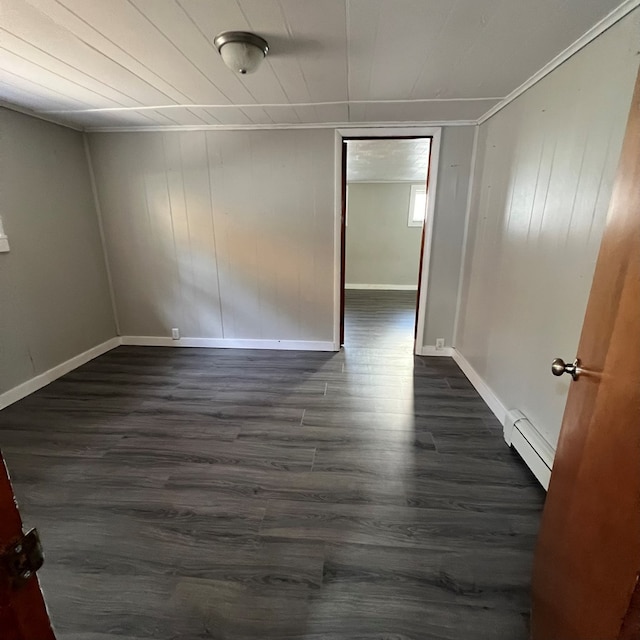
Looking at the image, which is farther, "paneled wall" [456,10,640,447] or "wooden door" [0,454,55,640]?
"paneled wall" [456,10,640,447]

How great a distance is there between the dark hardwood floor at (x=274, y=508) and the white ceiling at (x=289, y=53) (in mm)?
2147

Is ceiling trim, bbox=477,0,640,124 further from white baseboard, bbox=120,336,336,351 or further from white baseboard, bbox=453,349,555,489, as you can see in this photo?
white baseboard, bbox=120,336,336,351

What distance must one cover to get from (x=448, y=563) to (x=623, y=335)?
112 cm

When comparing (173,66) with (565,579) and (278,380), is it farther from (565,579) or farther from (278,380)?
(565,579)

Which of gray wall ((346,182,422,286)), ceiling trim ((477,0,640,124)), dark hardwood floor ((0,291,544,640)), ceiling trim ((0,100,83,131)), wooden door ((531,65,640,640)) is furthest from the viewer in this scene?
gray wall ((346,182,422,286))

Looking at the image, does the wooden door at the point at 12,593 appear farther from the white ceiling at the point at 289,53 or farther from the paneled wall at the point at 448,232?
the paneled wall at the point at 448,232

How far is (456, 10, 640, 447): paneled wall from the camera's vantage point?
1360mm

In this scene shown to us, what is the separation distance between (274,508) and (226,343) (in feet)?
7.50

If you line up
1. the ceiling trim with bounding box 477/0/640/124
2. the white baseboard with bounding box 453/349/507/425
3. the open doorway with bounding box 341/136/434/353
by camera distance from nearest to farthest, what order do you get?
the ceiling trim with bounding box 477/0/640/124
the white baseboard with bounding box 453/349/507/425
the open doorway with bounding box 341/136/434/353

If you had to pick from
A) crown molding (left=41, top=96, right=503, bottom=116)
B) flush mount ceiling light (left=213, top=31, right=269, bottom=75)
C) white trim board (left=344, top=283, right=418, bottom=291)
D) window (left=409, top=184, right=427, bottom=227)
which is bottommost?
white trim board (left=344, top=283, right=418, bottom=291)

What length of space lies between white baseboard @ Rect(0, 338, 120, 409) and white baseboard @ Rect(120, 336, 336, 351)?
282 mm

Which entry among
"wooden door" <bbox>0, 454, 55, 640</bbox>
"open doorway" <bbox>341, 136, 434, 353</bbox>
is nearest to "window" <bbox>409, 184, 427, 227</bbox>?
"open doorway" <bbox>341, 136, 434, 353</bbox>

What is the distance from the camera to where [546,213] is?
5.78ft

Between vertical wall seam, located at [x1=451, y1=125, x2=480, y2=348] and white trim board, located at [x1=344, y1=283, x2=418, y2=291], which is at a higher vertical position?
vertical wall seam, located at [x1=451, y1=125, x2=480, y2=348]
